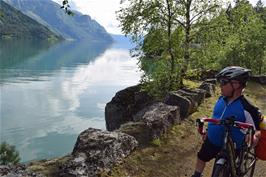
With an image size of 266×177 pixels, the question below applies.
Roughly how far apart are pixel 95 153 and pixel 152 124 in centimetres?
388

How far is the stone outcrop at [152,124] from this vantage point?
12883 millimetres

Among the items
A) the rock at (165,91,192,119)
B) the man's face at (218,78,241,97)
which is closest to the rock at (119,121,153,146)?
the rock at (165,91,192,119)

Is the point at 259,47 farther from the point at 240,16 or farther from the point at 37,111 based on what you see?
the point at 37,111

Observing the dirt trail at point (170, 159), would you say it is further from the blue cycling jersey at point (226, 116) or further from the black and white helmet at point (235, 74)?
the black and white helmet at point (235, 74)

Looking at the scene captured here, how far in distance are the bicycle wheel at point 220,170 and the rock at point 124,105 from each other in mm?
18084

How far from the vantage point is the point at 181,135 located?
14844 mm

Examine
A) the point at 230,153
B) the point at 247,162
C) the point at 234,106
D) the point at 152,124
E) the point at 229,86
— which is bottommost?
the point at 152,124

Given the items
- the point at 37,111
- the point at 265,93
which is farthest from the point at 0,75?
the point at 265,93

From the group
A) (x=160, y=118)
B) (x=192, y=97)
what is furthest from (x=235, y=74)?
(x=192, y=97)

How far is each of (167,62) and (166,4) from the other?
359cm

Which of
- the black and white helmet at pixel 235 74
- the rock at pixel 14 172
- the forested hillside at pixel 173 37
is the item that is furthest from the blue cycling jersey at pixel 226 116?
the forested hillside at pixel 173 37

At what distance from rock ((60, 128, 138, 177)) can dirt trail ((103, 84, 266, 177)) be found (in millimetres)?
275

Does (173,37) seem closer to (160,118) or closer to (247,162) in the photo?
(160,118)

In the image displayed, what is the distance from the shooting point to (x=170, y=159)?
485 inches
